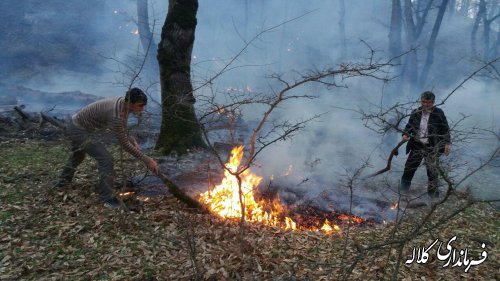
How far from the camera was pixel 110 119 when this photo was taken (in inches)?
188

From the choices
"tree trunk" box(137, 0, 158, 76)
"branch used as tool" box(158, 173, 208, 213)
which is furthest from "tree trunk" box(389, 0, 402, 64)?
"branch used as tool" box(158, 173, 208, 213)

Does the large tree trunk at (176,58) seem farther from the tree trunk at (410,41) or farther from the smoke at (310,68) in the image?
the tree trunk at (410,41)

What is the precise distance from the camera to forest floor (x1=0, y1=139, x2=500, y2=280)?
151 inches

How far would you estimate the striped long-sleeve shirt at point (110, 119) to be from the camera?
4.60 metres

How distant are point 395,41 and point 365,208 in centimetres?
1555

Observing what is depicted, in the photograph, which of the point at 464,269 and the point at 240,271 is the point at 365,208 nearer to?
the point at 464,269

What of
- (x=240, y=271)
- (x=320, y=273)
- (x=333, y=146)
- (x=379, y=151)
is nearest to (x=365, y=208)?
(x=320, y=273)

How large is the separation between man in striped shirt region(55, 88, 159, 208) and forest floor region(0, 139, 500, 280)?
12.2 inches

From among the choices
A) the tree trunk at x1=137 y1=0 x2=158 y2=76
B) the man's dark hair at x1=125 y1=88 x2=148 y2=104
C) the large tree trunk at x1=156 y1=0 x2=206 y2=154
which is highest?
the tree trunk at x1=137 y1=0 x2=158 y2=76

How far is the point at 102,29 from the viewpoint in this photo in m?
31.6

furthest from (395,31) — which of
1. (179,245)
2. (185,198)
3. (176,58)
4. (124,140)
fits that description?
(179,245)

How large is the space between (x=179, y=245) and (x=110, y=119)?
1922 mm

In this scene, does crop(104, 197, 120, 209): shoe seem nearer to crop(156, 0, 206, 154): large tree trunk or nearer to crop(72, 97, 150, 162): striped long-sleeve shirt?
crop(72, 97, 150, 162): striped long-sleeve shirt

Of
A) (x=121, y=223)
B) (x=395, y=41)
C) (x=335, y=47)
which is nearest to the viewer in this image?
(x=121, y=223)
